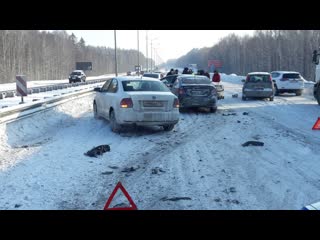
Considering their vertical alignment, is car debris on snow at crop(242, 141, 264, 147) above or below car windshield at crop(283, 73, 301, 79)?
below

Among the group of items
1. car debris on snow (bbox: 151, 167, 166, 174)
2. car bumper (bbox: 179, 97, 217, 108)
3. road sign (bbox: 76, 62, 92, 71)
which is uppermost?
road sign (bbox: 76, 62, 92, 71)

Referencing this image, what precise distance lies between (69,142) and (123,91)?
2.30 m

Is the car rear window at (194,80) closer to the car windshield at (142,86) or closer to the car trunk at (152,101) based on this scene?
the car windshield at (142,86)

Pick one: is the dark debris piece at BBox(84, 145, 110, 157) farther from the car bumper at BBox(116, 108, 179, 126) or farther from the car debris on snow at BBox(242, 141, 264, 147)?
the car debris on snow at BBox(242, 141, 264, 147)

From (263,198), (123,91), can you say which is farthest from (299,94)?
(263,198)

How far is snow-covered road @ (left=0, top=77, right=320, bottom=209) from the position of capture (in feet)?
17.2

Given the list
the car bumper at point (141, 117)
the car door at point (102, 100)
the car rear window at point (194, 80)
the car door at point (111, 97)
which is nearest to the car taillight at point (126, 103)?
the car bumper at point (141, 117)

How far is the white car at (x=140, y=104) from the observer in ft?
33.9

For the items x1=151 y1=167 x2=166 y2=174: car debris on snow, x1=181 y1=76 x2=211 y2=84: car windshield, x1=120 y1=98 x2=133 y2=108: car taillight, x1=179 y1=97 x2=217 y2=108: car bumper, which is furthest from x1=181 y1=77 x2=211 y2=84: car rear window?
x1=151 y1=167 x2=166 y2=174: car debris on snow

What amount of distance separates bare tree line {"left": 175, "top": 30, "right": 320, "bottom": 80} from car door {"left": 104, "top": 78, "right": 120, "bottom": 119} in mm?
44349

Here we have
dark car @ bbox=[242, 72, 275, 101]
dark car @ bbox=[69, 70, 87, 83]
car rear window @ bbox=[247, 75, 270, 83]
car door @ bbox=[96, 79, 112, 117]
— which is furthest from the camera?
dark car @ bbox=[69, 70, 87, 83]

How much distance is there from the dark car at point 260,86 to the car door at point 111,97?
38.5ft
